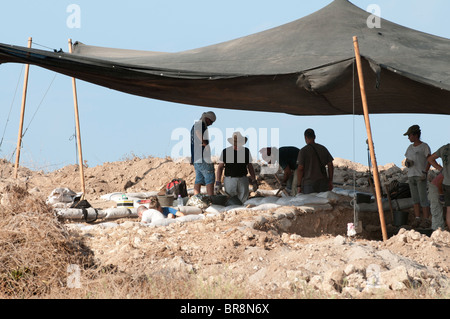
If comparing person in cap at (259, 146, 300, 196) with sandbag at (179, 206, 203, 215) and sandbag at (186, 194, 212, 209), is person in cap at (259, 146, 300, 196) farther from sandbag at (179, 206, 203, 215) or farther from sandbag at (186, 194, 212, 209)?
sandbag at (179, 206, 203, 215)

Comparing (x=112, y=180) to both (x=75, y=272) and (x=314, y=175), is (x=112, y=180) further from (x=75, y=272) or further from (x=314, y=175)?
(x=75, y=272)

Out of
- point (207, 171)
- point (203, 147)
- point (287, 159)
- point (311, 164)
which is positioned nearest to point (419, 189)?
point (311, 164)

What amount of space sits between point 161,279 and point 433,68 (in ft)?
17.3

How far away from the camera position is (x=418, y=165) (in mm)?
10648

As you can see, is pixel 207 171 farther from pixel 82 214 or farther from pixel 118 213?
pixel 82 214

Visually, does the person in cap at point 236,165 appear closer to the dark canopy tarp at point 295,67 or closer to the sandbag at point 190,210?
the dark canopy tarp at point 295,67

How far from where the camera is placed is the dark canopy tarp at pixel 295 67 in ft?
28.3

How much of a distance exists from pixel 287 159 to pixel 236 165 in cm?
155

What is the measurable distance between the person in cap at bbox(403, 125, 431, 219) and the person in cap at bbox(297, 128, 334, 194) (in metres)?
1.46

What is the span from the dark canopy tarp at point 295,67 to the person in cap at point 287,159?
4.16 feet

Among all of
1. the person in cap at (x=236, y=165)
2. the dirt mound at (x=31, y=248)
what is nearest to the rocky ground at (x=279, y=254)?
the dirt mound at (x=31, y=248)

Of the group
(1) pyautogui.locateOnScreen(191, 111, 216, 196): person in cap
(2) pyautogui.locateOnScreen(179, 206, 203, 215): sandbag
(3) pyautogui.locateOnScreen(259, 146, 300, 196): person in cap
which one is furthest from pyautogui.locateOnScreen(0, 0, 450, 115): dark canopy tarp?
(2) pyautogui.locateOnScreen(179, 206, 203, 215): sandbag

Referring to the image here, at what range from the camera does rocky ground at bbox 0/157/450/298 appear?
5654 mm
